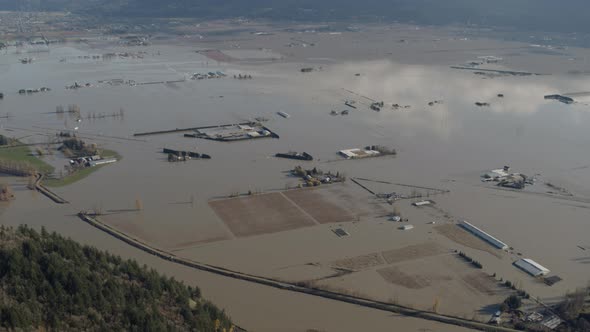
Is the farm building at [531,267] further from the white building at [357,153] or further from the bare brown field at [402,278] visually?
the white building at [357,153]

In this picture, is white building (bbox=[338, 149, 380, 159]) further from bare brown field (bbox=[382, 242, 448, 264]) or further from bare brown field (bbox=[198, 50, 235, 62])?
bare brown field (bbox=[198, 50, 235, 62])

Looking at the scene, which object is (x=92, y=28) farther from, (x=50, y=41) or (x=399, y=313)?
(x=399, y=313)

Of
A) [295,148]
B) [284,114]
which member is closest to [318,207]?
[295,148]

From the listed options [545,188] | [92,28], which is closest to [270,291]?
[545,188]

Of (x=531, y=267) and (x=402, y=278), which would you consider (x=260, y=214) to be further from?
(x=531, y=267)

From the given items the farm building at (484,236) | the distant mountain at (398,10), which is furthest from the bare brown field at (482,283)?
the distant mountain at (398,10)

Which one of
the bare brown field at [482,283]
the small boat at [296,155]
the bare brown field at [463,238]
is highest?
the small boat at [296,155]
